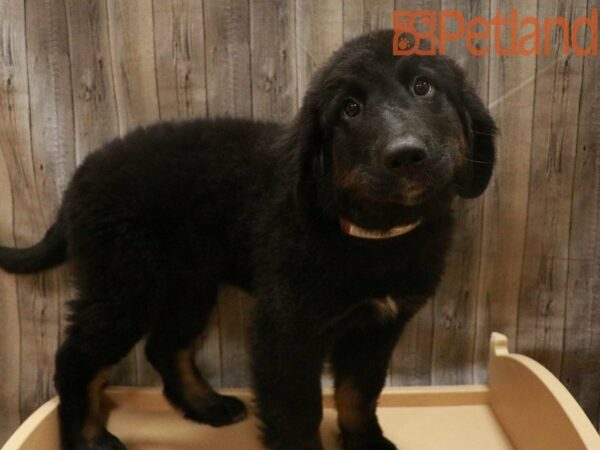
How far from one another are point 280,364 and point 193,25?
1246 mm

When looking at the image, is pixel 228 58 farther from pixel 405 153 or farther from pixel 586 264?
pixel 586 264

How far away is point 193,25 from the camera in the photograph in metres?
2.23

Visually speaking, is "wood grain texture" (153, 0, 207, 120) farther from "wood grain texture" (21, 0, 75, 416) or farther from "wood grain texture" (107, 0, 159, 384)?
"wood grain texture" (21, 0, 75, 416)

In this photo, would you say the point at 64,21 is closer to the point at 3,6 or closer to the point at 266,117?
the point at 3,6

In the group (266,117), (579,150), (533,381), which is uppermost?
(266,117)

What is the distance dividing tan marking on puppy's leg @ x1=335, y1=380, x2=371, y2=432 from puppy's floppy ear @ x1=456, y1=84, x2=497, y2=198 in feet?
2.59

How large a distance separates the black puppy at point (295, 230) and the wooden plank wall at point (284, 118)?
25 cm

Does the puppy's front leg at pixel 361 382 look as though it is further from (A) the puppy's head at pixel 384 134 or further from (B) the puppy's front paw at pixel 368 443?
(A) the puppy's head at pixel 384 134

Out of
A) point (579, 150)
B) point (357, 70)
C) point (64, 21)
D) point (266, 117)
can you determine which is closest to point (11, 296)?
point (64, 21)

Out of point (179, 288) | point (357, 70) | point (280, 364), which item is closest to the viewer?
point (357, 70)

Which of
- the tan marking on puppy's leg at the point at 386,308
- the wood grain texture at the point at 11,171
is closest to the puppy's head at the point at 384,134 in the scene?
the tan marking on puppy's leg at the point at 386,308

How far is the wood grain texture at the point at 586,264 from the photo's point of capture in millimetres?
2285

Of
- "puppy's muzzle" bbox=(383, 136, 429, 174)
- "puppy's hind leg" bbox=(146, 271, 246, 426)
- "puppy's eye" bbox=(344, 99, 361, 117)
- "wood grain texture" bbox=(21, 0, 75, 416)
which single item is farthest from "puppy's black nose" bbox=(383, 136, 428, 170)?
"wood grain texture" bbox=(21, 0, 75, 416)

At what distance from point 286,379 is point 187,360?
2.29 feet
